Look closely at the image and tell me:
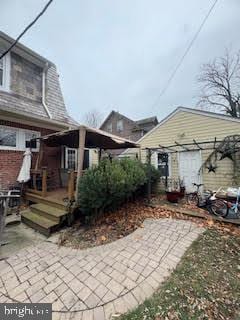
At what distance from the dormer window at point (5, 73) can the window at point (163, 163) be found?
8097 mm

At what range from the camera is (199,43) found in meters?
7.44

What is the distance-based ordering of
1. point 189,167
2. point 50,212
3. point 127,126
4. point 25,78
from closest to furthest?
point 50,212 → point 25,78 → point 189,167 → point 127,126

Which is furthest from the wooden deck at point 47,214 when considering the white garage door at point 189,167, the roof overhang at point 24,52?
the white garage door at point 189,167

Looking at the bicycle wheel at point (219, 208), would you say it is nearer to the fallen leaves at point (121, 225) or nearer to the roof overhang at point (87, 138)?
the fallen leaves at point (121, 225)

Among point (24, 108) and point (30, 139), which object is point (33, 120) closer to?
point (24, 108)

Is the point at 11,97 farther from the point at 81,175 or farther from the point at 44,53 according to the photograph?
the point at 81,175

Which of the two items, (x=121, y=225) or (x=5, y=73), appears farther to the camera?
(x=5, y=73)

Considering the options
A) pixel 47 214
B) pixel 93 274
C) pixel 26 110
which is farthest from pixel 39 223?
pixel 26 110

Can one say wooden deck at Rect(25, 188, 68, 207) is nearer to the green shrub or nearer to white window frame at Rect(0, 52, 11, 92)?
the green shrub

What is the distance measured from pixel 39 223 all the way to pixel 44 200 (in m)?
1.17

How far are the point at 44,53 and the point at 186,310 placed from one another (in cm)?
1017

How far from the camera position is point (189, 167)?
9.44m

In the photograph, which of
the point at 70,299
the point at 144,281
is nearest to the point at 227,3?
the point at 144,281

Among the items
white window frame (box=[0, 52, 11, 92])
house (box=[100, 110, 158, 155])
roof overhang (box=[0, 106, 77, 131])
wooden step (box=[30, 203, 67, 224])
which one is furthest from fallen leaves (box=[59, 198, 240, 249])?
house (box=[100, 110, 158, 155])
